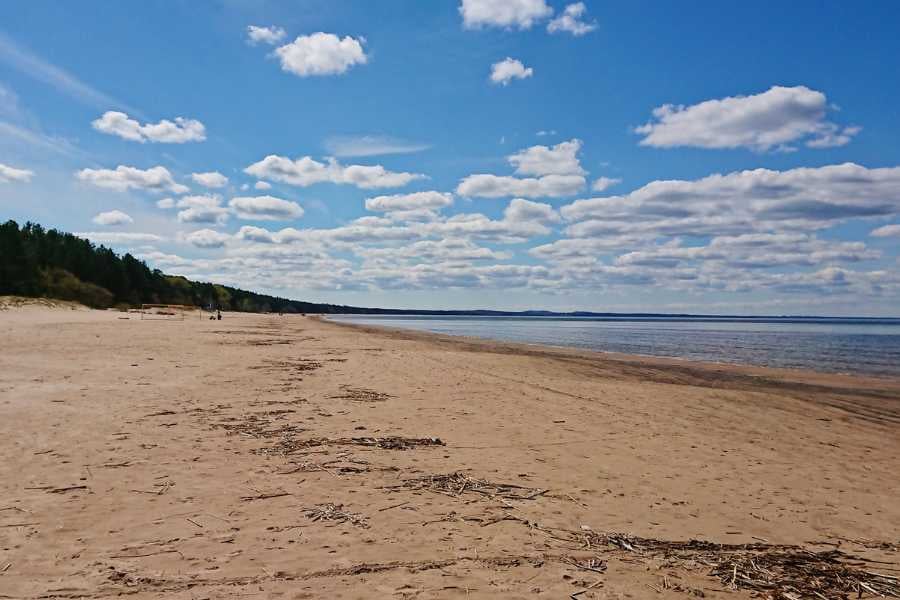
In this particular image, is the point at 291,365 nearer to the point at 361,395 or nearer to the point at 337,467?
the point at 361,395

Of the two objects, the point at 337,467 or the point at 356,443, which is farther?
the point at 356,443

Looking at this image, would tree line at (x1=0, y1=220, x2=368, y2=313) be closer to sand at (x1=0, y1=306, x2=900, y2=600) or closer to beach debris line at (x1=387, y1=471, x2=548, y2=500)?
sand at (x1=0, y1=306, x2=900, y2=600)

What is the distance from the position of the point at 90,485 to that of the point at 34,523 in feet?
4.04

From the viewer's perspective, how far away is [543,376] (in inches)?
846

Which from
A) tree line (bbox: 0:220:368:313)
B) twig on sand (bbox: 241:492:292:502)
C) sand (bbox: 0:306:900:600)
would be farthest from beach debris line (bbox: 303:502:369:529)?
tree line (bbox: 0:220:368:313)

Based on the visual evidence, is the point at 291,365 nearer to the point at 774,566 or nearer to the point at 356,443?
the point at 356,443

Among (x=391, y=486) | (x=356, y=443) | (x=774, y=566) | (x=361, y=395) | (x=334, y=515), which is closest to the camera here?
(x=774, y=566)

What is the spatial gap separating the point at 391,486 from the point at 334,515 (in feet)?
3.99

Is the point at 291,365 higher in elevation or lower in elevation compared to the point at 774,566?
higher

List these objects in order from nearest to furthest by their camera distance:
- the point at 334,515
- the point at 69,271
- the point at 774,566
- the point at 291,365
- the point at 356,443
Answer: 1. the point at 774,566
2. the point at 334,515
3. the point at 356,443
4. the point at 291,365
5. the point at 69,271

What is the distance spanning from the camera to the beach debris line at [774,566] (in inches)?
187

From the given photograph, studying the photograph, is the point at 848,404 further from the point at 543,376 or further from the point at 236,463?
the point at 236,463

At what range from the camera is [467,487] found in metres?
7.21

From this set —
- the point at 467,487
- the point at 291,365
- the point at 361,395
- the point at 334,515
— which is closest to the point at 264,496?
the point at 334,515
